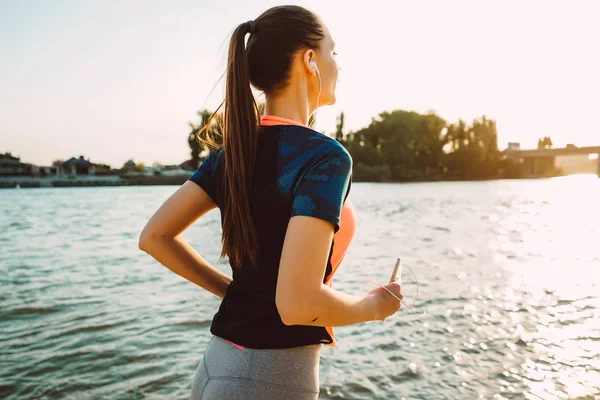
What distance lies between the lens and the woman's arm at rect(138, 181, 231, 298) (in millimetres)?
1646

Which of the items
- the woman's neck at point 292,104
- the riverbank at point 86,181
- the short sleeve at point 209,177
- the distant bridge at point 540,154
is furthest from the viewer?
the distant bridge at point 540,154

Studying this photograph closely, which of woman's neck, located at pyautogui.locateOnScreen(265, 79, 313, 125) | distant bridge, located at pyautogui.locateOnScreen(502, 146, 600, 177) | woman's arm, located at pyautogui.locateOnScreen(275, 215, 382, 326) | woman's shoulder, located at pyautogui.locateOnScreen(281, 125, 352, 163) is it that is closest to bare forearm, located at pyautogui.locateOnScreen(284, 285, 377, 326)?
woman's arm, located at pyautogui.locateOnScreen(275, 215, 382, 326)

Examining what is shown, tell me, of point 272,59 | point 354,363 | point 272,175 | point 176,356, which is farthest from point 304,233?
point 176,356

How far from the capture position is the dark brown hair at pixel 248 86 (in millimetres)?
1402

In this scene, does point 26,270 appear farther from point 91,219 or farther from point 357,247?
point 91,219

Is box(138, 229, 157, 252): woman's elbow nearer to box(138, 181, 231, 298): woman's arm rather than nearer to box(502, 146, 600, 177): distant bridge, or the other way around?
box(138, 181, 231, 298): woman's arm

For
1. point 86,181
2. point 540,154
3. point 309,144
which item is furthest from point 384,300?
point 540,154

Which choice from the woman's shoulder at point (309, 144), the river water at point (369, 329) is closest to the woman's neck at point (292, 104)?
the woman's shoulder at point (309, 144)

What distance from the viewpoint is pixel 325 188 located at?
1.22 meters

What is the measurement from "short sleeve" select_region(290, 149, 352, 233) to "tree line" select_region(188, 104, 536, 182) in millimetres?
90021

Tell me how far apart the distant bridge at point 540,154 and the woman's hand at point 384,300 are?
105222 mm

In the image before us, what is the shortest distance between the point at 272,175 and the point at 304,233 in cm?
23

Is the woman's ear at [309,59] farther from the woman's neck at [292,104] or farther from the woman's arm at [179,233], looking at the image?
the woman's arm at [179,233]

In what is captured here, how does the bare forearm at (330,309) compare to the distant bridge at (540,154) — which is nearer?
the bare forearm at (330,309)
